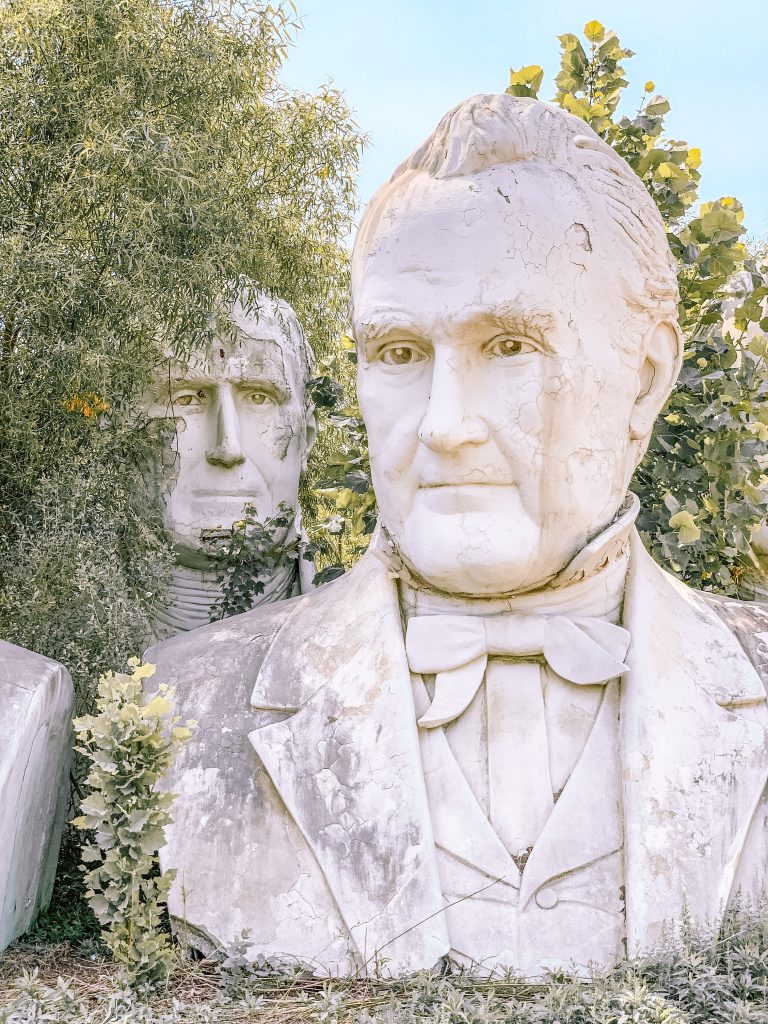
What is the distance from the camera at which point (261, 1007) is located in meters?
3.45

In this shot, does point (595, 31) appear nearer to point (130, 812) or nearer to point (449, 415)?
point (449, 415)

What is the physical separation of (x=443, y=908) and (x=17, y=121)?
2876mm

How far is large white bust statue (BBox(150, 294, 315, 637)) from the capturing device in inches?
196

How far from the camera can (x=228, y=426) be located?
16.3ft

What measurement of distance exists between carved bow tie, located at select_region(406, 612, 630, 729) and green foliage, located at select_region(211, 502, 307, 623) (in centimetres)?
138

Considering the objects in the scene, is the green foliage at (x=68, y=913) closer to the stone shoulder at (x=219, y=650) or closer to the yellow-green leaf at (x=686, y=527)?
the stone shoulder at (x=219, y=650)

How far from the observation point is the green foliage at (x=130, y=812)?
3348 mm

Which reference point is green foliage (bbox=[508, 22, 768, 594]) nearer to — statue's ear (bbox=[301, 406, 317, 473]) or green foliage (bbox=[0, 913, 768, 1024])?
statue's ear (bbox=[301, 406, 317, 473])

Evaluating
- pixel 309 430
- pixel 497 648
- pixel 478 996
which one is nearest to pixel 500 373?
pixel 497 648

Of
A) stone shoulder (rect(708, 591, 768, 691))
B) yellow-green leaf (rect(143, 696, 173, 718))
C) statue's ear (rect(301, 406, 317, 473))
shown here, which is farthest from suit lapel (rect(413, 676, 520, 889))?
statue's ear (rect(301, 406, 317, 473))

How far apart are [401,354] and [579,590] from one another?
77 centimetres

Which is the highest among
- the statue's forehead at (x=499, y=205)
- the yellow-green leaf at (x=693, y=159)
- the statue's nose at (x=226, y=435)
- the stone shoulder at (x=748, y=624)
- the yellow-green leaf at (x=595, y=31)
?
the yellow-green leaf at (x=595, y=31)

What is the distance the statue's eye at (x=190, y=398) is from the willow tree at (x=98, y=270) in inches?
6.0

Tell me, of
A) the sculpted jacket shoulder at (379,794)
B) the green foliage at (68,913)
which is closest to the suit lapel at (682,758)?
the sculpted jacket shoulder at (379,794)
